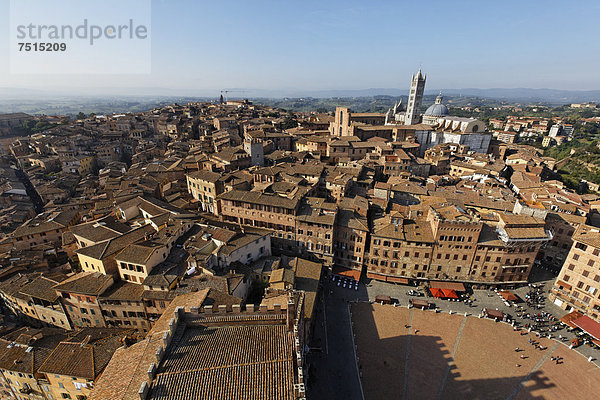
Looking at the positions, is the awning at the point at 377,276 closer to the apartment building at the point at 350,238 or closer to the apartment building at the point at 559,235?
the apartment building at the point at 350,238

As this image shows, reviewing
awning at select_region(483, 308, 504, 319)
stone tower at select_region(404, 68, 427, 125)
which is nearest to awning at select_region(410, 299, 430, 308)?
awning at select_region(483, 308, 504, 319)

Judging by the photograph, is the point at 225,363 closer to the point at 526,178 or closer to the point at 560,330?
the point at 560,330

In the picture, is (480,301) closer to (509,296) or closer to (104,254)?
(509,296)

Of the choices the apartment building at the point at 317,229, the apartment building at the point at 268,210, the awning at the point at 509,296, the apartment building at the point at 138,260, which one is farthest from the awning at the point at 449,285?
the apartment building at the point at 138,260

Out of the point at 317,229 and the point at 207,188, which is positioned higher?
the point at 207,188

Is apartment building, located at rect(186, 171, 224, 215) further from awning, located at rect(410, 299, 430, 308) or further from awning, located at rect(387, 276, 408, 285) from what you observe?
awning, located at rect(410, 299, 430, 308)

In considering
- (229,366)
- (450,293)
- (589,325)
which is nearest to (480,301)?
(450,293)
